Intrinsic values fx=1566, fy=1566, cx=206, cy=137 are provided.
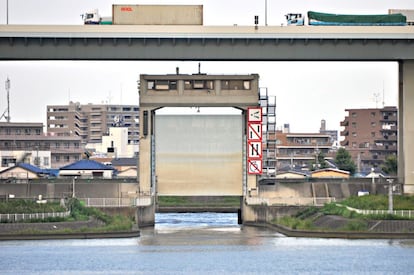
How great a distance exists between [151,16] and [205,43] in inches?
148

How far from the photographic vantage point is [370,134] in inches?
7190

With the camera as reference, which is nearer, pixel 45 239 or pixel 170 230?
pixel 45 239

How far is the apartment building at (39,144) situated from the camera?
166625mm

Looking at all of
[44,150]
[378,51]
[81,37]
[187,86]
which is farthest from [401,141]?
[44,150]

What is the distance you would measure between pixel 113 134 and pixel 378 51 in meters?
108

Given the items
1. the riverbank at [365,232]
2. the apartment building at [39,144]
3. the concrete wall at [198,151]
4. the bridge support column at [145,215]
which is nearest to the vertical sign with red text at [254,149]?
the concrete wall at [198,151]

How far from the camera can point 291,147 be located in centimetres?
19138

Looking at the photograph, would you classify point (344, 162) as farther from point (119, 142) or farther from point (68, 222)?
point (68, 222)

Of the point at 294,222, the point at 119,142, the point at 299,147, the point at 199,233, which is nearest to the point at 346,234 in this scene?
the point at 294,222

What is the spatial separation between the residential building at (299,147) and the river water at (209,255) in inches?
3956

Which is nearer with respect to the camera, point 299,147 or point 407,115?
point 407,115

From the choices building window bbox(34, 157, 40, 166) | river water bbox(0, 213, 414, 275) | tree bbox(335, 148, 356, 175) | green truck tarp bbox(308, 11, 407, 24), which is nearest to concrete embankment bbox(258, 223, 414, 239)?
river water bbox(0, 213, 414, 275)

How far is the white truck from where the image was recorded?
295 ft

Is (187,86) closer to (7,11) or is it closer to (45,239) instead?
(7,11)
